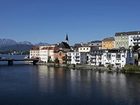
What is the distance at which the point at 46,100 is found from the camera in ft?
66.3

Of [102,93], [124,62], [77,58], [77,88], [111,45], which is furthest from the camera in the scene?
[111,45]

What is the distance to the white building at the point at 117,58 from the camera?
4106 cm

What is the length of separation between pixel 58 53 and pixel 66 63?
5.19 metres

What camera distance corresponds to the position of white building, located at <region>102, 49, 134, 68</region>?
4106 centimetres

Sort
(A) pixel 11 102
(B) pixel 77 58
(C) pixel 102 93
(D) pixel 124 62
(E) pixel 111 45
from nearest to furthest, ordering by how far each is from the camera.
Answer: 1. (A) pixel 11 102
2. (C) pixel 102 93
3. (D) pixel 124 62
4. (B) pixel 77 58
5. (E) pixel 111 45

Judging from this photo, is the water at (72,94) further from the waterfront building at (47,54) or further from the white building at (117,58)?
the waterfront building at (47,54)

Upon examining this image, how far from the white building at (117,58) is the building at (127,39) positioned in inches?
190

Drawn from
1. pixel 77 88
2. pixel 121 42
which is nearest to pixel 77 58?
pixel 121 42

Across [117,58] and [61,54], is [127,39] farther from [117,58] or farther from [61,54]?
[61,54]

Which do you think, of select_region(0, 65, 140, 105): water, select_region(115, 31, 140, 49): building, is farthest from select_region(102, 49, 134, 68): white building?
select_region(0, 65, 140, 105): water

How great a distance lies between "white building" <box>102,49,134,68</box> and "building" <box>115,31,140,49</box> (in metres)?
4.84

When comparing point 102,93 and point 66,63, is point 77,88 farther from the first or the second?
point 66,63

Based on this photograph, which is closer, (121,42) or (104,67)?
(104,67)

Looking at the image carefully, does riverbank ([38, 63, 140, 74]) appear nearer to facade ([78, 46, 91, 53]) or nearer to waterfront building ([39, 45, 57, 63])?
facade ([78, 46, 91, 53])
